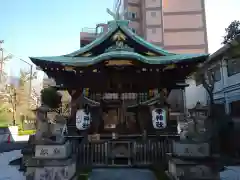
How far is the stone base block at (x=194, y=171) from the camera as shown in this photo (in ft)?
21.3

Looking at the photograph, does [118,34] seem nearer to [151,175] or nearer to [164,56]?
[164,56]

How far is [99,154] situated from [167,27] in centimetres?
3267

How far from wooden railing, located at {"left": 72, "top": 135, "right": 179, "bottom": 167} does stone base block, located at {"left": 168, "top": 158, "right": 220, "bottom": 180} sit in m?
2.45

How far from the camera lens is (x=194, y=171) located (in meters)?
6.54

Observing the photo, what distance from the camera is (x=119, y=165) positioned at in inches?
360

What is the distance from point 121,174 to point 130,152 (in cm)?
141

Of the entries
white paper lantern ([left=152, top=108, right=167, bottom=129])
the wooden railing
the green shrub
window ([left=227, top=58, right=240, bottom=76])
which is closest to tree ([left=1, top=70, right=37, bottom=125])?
the green shrub

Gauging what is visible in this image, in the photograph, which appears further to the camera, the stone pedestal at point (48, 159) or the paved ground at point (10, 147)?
the paved ground at point (10, 147)

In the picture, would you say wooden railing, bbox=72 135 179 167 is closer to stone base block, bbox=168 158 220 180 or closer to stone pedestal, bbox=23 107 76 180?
stone pedestal, bbox=23 107 76 180

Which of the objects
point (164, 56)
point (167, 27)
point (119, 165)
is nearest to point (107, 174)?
point (119, 165)

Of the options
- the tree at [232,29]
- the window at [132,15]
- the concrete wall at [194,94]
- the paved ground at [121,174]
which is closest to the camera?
the paved ground at [121,174]

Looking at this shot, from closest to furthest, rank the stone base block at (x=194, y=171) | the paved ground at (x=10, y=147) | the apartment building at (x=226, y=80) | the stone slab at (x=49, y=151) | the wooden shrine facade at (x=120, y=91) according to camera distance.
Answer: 1. the stone base block at (x=194, y=171)
2. the stone slab at (x=49, y=151)
3. the wooden shrine facade at (x=120, y=91)
4. the apartment building at (x=226, y=80)
5. the paved ground at (x=10, y=147)

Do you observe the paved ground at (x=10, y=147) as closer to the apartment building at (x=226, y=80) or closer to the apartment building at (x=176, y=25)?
the apartment building at (x=226, y=80)

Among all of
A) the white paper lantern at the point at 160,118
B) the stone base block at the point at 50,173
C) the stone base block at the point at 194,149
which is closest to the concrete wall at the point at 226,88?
the white paper lantern at the point at 160,118
